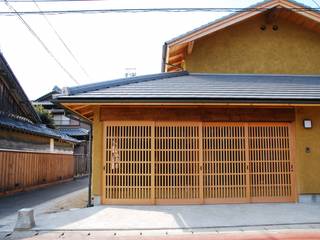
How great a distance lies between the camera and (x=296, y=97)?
10.3 m

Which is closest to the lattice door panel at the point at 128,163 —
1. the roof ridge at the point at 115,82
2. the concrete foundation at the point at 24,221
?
the roof ridge at the point at 115,82

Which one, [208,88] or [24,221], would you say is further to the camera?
[208,88]

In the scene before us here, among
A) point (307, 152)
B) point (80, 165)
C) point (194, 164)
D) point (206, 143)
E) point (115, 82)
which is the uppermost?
point (115, 82)

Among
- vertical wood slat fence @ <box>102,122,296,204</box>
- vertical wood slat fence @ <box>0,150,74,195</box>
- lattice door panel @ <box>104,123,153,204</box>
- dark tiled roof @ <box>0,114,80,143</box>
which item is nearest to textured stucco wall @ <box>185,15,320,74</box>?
vertical wood slat fence @ <box>102,122,296,204</box>

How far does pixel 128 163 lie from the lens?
35.4 ft

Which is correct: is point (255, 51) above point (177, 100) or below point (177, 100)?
above

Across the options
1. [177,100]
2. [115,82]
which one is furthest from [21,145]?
[177,100]

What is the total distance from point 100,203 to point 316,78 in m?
8.90

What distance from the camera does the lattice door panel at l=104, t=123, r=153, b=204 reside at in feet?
35.1

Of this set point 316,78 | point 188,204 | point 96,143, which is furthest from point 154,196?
point 316,78

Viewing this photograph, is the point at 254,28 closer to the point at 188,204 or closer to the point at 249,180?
the point at 249,180

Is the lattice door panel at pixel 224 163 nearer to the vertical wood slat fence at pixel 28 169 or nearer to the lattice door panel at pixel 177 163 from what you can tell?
the lattice door panel at pixel 177 163

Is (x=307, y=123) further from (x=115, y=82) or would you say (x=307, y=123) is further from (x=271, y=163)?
(x=115, y=82)

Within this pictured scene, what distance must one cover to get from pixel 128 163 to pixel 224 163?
10.0 ft
